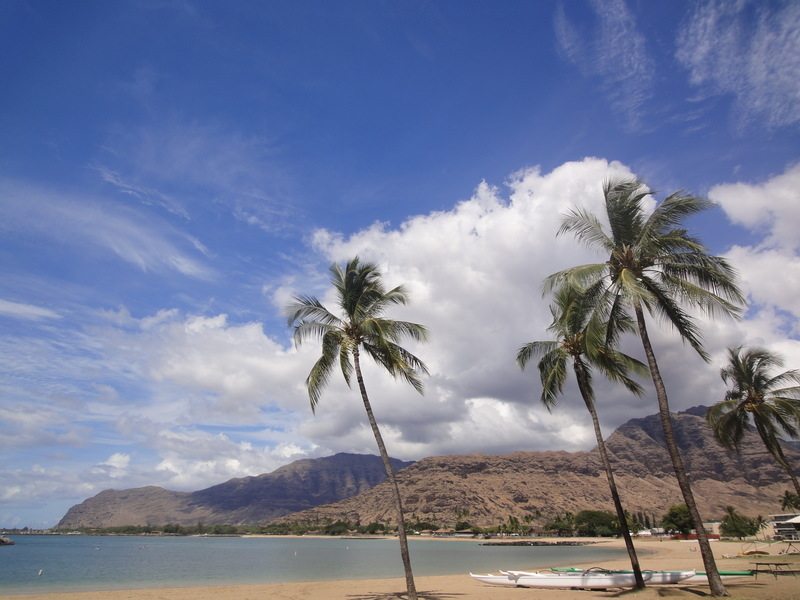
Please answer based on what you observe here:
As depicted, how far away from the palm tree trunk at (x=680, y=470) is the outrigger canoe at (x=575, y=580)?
7450mm

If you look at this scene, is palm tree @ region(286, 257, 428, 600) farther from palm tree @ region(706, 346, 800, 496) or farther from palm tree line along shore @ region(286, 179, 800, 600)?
palm tree @ region(706, 346, 800, 496)

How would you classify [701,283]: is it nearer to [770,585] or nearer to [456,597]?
[770,585]

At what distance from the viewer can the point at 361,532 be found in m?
183

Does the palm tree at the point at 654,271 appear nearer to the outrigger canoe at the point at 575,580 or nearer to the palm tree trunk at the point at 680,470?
the palm tree trunk at the point at 680,470

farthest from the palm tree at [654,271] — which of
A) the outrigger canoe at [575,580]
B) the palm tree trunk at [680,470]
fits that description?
the outrigger canoe at [575,580]

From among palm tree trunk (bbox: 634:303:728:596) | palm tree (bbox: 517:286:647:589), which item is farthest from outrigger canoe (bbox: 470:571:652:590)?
palm tree trunk (bbox: 634:303:728:596)

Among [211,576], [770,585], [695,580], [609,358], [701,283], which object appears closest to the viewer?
[701,283]

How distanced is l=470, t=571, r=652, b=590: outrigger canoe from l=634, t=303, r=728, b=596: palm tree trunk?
7.45 metres

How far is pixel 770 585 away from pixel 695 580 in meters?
4.78

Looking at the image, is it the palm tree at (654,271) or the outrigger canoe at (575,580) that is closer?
the palm tree at (654,271)

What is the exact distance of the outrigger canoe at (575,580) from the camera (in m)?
20.3

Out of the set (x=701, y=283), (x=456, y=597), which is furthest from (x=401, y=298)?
(x=456, y=597)

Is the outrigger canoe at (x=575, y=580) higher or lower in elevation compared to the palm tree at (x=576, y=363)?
lower

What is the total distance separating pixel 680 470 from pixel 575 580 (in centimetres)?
1153
